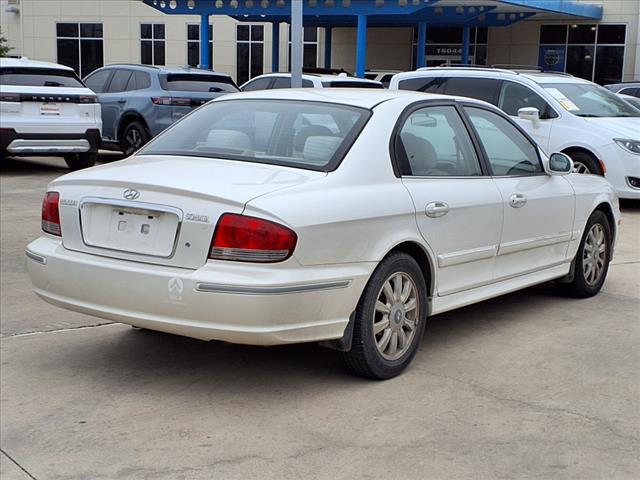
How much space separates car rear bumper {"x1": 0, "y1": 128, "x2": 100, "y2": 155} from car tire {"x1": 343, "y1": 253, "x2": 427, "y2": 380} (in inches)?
375

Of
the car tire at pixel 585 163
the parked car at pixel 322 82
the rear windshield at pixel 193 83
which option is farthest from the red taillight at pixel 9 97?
the car tire at pixel 585 163

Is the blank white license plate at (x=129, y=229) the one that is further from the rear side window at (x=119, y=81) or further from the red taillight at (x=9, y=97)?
the rear side window at (x=119, y=81)

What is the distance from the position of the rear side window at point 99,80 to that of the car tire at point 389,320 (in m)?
→ 12.1

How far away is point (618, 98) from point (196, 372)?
391 inches

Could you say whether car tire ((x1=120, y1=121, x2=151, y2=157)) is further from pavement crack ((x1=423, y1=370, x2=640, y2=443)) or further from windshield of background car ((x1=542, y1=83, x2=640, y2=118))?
pavement crack ((x1=423, y1=370, x2=640, y2=443))

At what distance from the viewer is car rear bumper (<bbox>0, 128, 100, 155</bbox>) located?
1312 centimetres

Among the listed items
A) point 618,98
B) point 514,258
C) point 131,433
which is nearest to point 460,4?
point 618,98

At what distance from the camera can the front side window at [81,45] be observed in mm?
41094

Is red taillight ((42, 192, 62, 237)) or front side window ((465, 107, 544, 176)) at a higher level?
front side window ((465, 107, 544, 176))

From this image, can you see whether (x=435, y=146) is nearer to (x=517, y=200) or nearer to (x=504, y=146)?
(x=517, y=200)

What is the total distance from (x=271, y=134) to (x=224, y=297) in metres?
1.29

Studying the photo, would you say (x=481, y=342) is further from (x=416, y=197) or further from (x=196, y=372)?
(x=196, y=372)

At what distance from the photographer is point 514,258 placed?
5.94 m

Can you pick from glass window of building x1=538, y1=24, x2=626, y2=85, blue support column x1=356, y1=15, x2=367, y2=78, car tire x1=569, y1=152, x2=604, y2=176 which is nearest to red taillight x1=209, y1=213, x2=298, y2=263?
car tire x1=569, y1=152, x2=604, y2=176
